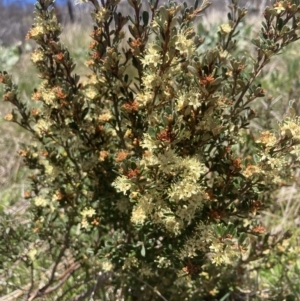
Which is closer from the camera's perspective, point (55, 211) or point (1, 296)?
point (55, 211)

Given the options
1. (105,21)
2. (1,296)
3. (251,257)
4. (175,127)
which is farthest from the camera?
(1,296)

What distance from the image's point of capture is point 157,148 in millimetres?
1153

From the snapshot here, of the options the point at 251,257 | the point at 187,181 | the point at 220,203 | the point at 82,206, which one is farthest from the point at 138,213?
the point at 251,257

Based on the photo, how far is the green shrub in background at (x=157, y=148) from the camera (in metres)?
1.18

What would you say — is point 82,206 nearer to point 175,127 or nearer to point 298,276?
point 175,127

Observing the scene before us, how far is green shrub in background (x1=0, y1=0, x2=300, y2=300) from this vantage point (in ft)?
3.87

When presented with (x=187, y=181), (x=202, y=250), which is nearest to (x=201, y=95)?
(x=187, y=181)

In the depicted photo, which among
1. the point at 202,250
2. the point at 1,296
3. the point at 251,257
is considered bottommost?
the point at 1,296

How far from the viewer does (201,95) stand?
1.17 meters

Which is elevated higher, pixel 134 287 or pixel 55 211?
pixel 55 211

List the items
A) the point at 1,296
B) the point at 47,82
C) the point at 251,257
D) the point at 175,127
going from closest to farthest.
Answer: the point at 175,127
the point at 47,82
the point at 251,257
the point at 1,296

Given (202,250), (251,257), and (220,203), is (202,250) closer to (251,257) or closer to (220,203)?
(220,203)

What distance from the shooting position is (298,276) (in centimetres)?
195

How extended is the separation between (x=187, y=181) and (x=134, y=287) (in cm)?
65
